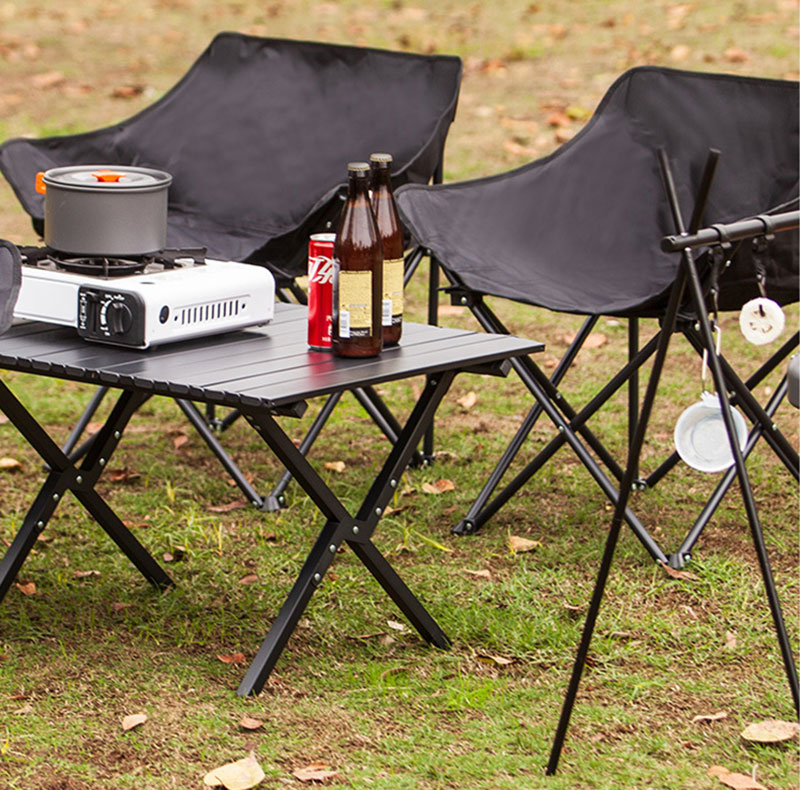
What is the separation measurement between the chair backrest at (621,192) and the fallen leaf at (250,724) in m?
1.38

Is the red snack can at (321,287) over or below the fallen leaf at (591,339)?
over

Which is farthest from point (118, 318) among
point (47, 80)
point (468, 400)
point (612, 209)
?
point (47, 80)

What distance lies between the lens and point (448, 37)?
340 inches

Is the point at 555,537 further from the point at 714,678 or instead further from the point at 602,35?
the point at 602,35

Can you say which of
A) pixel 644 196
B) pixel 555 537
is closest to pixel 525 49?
pixel 644 196

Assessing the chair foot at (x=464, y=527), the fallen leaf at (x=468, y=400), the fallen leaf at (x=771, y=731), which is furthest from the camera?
the fallen leaf at (x=468, y=400)

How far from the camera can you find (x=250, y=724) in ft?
8.34

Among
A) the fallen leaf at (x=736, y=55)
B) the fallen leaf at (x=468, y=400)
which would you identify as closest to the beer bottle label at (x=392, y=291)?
the fallen leaf at (x=468, y=400)

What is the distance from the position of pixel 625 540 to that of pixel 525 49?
216 inches

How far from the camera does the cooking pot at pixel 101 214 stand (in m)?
2.86

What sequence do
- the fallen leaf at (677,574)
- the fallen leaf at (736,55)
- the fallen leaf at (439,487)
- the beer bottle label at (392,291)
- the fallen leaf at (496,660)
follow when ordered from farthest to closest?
the fallen leaf at (736,55) < the fallen leaf at (439,487) < the fallen leaf at (677,574) < the fallen leaf at (496,660) < the beer bottle label at (392,291)

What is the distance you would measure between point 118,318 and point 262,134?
5.90 feet

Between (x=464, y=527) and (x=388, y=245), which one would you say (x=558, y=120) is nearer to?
(x=464, y=527)

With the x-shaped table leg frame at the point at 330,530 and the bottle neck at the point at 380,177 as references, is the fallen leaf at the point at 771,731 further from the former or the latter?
the bottle neck at the point at 380,177
